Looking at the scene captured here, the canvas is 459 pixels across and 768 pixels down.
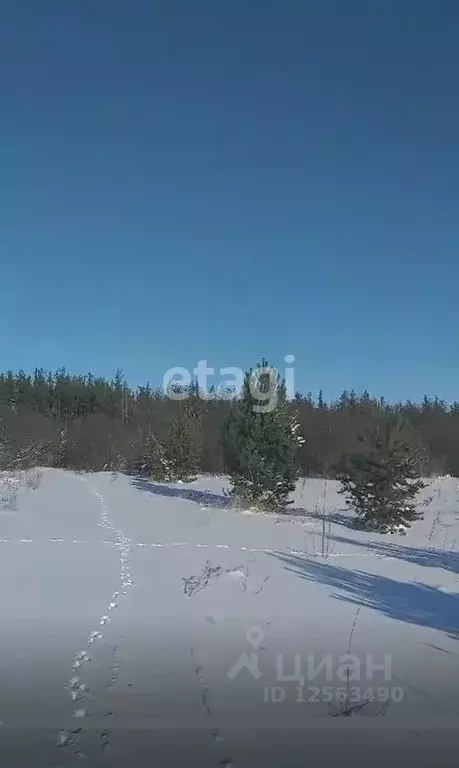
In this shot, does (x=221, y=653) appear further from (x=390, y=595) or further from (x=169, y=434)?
(x=169, y=434)

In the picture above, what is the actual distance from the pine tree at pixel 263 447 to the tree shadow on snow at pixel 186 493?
30.8 inches

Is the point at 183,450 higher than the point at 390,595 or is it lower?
higher

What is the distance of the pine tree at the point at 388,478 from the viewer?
17234 mm

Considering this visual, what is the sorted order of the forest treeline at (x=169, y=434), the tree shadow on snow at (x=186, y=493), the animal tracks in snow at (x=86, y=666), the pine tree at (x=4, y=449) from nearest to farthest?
1. the animal tracks in snow at (x=86, y=666)
2. the tree shadow on snow at (x=186, y=493)
3. the pine tree at (x=4, y=449)
4. the forest treeline at (x=169, y=434)

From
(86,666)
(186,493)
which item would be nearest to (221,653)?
(86,666)


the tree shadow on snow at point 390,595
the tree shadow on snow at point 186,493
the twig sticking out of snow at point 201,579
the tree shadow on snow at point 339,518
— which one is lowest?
the tree shadow on snow at point 339,518

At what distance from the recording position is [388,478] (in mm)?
17297

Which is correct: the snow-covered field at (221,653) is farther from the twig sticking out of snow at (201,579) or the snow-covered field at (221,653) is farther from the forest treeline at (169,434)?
the forest treeline at (169,434)

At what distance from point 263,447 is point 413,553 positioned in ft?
21.1

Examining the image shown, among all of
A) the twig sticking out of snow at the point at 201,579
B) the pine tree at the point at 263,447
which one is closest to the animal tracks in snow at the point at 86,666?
the twig sticking out of snow at the point at 201,579

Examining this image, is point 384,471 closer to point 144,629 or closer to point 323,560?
point 323,560

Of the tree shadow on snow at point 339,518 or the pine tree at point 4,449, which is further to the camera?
the pine tree at point 4,449

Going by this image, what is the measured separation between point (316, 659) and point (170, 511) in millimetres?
12858

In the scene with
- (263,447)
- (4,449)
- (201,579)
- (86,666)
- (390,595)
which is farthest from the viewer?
(4,449)
